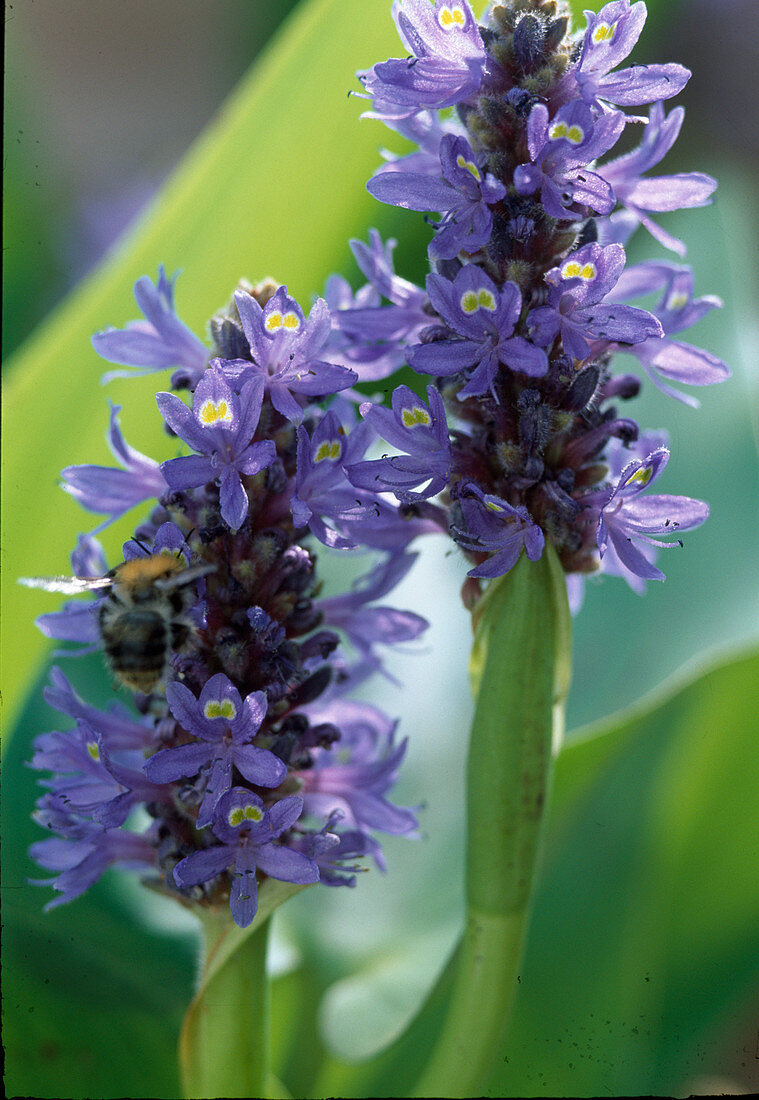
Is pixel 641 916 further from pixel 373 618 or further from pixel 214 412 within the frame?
pixel 214 412

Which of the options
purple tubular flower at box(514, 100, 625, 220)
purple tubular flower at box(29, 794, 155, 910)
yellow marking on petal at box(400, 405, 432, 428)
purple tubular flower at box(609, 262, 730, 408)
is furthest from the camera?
purple tubular flower at box(609, 262, 730, 408)

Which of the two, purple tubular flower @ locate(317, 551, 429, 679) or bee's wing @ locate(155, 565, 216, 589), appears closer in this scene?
bee's wing @ locate(155, 565, 216, 589)

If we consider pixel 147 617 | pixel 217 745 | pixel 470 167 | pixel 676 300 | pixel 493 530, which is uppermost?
pixel 676 300

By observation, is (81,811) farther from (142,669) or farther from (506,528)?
(506,528)

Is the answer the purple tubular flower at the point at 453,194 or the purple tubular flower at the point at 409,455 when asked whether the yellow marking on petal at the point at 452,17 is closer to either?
the purple tubular flower at the point at 453,194

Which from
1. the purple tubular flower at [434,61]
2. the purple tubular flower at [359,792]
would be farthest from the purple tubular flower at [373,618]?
the purple tubular flower at [434,61]

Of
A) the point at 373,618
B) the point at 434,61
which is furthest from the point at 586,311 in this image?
the point at 373,618

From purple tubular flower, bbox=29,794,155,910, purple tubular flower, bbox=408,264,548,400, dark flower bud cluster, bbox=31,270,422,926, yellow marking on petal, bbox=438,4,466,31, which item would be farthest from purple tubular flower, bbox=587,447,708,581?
purple tubular flower, bbox=29,794,155,910

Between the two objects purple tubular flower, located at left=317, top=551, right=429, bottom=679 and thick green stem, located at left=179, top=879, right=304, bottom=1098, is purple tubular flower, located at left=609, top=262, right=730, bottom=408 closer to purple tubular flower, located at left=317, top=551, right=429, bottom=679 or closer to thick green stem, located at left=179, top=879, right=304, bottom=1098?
purple tubular flower, located at left=317, top=551, right=429, bottom=679
